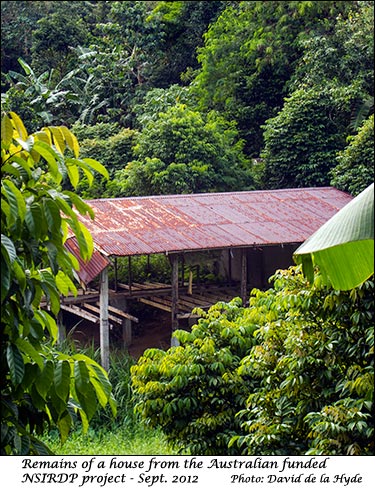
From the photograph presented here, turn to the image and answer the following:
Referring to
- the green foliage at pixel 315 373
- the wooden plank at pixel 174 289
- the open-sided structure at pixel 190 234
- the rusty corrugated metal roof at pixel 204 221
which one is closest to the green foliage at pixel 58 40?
the open-sided structure at pixel 190 234

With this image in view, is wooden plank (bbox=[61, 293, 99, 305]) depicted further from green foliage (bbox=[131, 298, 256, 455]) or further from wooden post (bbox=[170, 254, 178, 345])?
green foliage (bbox=[131, 298, 256, 455])

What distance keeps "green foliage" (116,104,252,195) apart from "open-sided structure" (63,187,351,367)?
5.74ft

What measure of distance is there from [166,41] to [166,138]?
3.16 metres

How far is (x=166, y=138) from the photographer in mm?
14156

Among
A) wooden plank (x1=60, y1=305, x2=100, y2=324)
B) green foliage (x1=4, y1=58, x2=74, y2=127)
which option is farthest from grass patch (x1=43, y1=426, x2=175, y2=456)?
green foliage (x1=4, y1=58, x2=74, y2=127)

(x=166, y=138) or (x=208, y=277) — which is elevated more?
(x=166, y=138)

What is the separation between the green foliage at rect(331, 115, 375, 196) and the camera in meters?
13.1

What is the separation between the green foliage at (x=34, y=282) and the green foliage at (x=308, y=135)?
40.6ft

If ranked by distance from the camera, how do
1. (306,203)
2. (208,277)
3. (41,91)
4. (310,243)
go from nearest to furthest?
1. (310,243)
2. (306,203)
3. (208,277)
4. (41,91)

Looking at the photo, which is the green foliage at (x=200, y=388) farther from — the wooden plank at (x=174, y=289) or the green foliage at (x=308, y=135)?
the green foliage at (x=308, y=135)

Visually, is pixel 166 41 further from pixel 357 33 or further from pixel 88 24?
pixel 357 33

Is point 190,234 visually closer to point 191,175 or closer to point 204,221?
point 204,221

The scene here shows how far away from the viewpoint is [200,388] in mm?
5641
